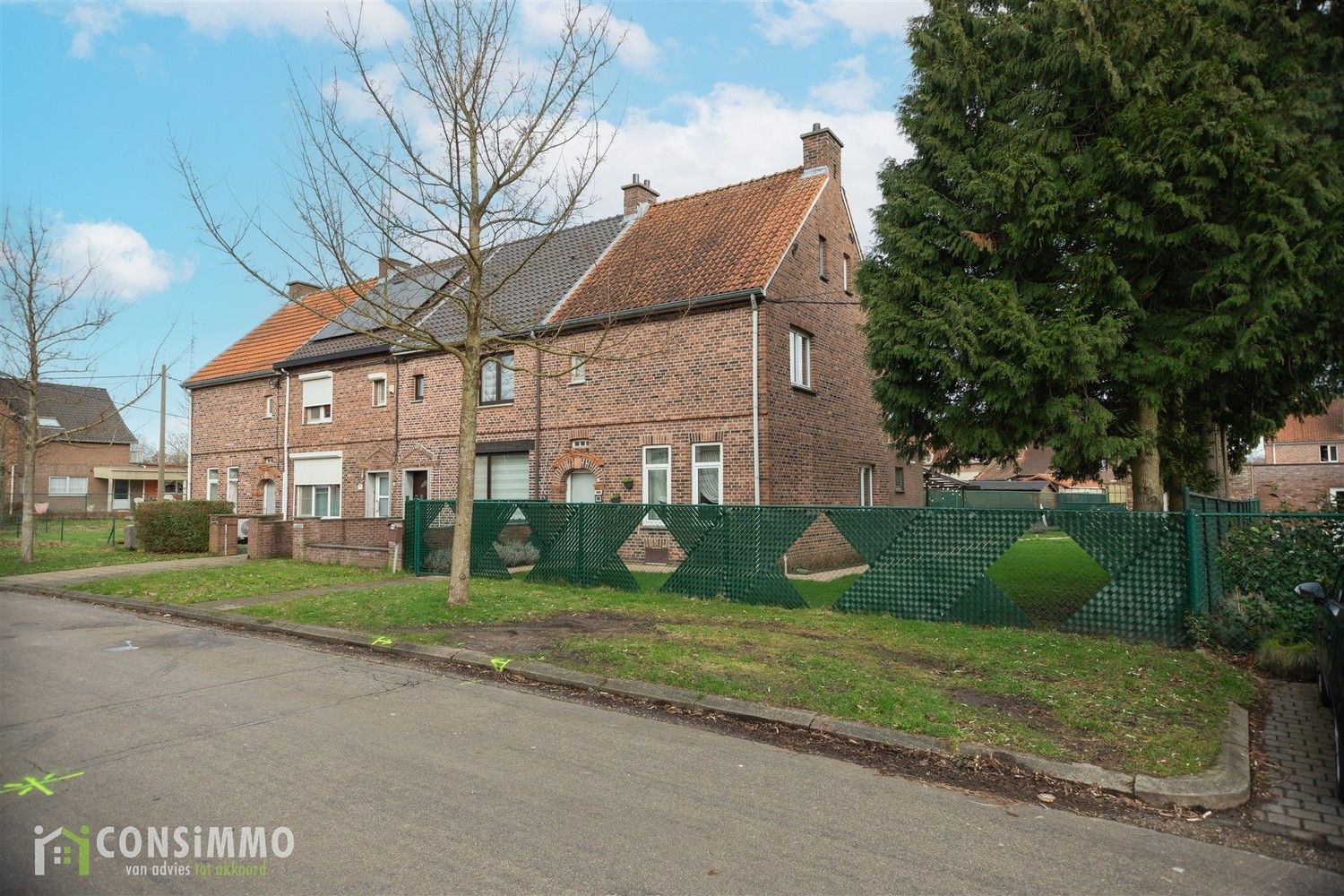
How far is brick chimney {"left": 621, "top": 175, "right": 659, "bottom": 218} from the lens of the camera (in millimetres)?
21328

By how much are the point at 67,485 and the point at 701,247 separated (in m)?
48.4

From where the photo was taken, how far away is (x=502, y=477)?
19.3m

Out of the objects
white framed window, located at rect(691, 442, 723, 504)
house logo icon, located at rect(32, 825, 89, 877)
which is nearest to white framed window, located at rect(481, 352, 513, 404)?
white framed window, located at rect(691, 442, 723, 504)

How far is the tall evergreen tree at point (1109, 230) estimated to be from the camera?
28.7ft

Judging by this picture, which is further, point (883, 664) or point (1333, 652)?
point (883, 664)

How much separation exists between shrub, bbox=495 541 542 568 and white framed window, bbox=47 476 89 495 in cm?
4676

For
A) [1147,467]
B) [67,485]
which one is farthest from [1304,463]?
[67,485]

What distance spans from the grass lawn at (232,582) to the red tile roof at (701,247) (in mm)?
7283

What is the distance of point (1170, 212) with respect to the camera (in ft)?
31.1

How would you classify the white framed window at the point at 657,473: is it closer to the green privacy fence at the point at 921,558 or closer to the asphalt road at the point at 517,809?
the green privacy fence at the point at 921,558

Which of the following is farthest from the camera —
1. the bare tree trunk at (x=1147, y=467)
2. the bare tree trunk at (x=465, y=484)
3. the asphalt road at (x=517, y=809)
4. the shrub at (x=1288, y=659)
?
the bare tree trunk at (x=465, y=484)

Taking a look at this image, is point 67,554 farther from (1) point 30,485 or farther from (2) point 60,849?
(2) point 60,849

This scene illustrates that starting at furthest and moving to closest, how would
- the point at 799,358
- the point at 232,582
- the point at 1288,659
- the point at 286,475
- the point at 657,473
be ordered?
the point at 286,475, the point at 799,358, the point at 657,473, the point at 232,582, the point at 1288,659

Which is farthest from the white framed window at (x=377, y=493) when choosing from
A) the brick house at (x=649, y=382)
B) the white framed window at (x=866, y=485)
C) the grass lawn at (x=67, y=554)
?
the white framed window at (x=866, y=485)
